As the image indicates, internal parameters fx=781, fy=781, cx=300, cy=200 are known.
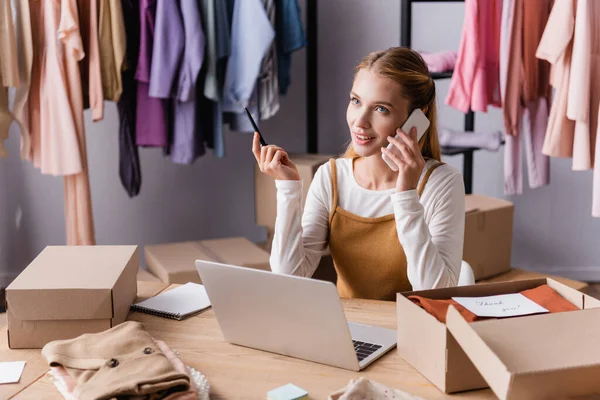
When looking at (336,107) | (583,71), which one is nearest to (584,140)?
(583,71)

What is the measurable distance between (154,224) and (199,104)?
2.78ft

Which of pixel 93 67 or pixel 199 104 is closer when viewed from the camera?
pixel 93 67

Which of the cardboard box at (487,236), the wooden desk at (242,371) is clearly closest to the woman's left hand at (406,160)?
the wooden desk at (242,371)

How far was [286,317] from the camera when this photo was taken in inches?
53.5

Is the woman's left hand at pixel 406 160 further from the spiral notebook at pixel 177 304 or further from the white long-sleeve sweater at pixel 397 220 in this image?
the spiral notebook at pixel 177 304

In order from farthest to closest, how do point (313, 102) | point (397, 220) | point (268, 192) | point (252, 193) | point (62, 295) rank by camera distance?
1. point (252, 193)
2. point (313, 102)
3. point (268, 192)
4. point (397, 220)
5. point (62, 295)

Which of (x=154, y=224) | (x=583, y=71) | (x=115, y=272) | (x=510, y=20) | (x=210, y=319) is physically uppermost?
(x=510, y=20)

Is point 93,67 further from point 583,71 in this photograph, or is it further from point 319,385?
point 319,385

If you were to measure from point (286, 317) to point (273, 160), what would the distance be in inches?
20.6

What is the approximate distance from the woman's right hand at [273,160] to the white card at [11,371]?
686 mm

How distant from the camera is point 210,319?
64.0 inches

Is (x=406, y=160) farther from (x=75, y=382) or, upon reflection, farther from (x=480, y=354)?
(x=75, y=382)

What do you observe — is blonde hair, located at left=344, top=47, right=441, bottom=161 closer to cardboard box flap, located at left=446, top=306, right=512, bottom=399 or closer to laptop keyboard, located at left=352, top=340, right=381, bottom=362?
laptop keyboard, located at left=352, top=340, right=381, bottom=362

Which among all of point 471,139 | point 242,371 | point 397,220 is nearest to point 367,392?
point 242,371
